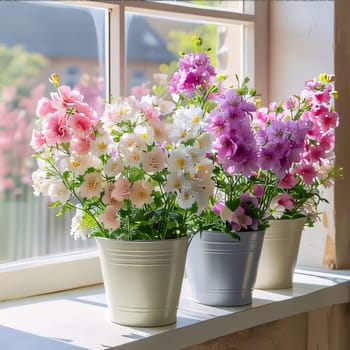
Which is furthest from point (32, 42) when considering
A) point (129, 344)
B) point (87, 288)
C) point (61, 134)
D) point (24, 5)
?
point (129, 344)

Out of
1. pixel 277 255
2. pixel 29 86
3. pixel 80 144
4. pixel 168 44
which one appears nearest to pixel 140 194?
pixel 80 144

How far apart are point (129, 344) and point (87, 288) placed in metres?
0.46

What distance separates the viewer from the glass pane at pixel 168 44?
6.26 ft

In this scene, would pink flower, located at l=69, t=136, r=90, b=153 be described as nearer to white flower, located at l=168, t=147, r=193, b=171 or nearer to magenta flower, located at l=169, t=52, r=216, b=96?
white flower, located at l=168, t=147, r=193, b=171

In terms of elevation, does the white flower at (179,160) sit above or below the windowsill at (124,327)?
above

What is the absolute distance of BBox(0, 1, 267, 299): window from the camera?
5.51 ft

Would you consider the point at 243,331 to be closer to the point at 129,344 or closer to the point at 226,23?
the point at 129,344

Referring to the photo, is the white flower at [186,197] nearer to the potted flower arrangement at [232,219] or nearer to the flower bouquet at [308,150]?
the potted flower arrangement at [232,219]

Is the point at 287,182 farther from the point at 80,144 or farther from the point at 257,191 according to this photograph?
the point at 80,144

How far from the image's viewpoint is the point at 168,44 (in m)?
2.00

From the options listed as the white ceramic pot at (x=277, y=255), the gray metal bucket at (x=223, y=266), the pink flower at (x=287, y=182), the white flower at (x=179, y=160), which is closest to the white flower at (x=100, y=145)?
the white flower at (x=179, y=160)

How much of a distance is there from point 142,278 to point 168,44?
0.75m

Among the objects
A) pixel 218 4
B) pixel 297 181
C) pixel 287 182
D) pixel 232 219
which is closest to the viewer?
pixel 232 219

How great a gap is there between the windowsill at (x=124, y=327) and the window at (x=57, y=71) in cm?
7
